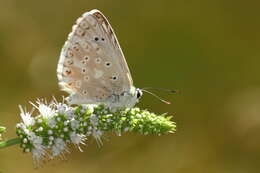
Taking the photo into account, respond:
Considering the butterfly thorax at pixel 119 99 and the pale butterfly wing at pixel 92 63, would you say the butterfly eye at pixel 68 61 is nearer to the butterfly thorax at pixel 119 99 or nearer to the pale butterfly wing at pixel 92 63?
the pale butterfly wing at pixel 92 63

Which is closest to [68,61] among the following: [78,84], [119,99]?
[78,84]

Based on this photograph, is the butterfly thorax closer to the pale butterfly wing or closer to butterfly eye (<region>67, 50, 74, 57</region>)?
the pale butterfly wing

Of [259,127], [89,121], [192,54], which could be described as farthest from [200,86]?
[89,121]

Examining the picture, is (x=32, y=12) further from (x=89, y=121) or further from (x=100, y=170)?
(x=89, y=121)

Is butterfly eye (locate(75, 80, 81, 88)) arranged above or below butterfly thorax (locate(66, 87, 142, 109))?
above

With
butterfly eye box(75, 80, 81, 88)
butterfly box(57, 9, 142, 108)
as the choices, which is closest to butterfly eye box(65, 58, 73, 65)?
butterfly box(57, 9, 142, 108)

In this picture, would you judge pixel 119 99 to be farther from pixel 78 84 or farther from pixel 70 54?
pixel 70 54

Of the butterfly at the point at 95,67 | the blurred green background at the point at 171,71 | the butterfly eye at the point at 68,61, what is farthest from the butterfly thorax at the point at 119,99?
the blurred green background at the point at 171,71
